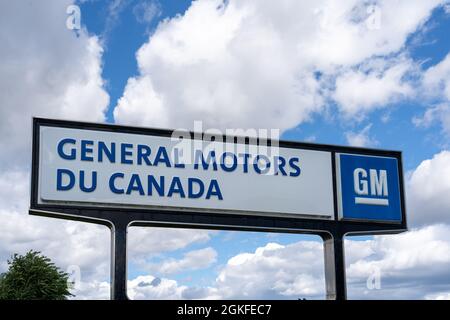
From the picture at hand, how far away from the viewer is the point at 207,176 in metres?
16.3

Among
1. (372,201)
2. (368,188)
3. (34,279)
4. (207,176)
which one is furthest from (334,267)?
(34,279)

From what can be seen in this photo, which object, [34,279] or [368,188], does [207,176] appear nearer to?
[368,188]

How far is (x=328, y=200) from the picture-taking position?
17578 millimetres

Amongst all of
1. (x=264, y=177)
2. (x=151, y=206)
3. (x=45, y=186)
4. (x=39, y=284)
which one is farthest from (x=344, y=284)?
(x=39, y=284)

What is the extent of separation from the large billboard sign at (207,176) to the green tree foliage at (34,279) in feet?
76.7

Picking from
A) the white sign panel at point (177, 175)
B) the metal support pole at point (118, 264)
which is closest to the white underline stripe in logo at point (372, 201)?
the white sign panel at point (177, 175)

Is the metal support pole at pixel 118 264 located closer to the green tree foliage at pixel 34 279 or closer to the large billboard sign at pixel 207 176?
the large billboard sign at pixel 207 176

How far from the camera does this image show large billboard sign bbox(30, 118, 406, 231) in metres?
15.1

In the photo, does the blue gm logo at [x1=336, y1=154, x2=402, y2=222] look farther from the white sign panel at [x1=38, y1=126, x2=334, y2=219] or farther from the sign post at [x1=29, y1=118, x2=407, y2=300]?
the white sign panel at [x1=38, y1=126, x2=334, y2=219]

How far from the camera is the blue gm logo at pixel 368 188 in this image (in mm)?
17797

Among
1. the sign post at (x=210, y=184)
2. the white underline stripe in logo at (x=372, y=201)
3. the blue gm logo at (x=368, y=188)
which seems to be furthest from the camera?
the white underline stripe in logo at (x=372, y=201)

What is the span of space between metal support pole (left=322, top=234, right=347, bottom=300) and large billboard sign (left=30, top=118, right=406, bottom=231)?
586 mm

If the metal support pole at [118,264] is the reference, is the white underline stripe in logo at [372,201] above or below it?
above

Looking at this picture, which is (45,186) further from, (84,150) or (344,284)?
(344,284)
